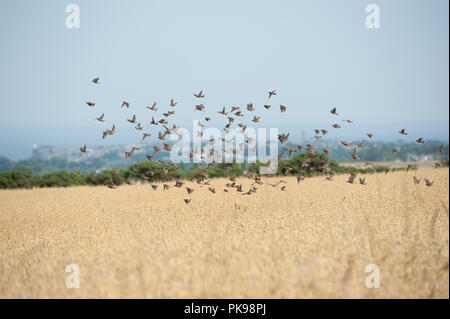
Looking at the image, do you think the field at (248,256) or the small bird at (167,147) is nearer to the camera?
the field at (248,256)

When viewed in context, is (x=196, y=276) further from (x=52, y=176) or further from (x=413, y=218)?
(x=52, y=176)

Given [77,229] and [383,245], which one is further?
[77,229]

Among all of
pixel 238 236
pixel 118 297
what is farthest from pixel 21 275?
pixel 238 236

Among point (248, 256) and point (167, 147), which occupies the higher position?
point (167, 147)

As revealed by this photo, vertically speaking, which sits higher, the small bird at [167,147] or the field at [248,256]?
the small bird at [167,147]

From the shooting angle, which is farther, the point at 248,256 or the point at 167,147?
the point at 167,147

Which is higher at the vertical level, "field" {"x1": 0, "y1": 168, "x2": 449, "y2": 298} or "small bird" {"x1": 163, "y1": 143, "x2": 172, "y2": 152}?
"small bird" {"x1": 163, "y1": 143, "x2": 172, "y2": 152}

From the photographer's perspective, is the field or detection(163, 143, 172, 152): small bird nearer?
the field
